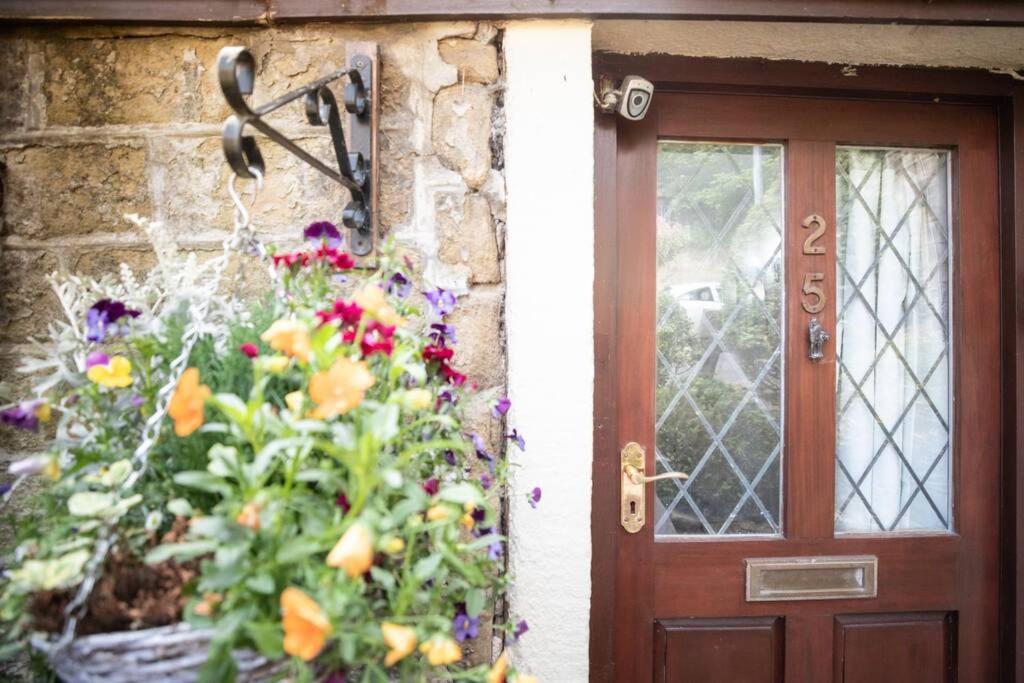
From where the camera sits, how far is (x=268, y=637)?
0.70 meters

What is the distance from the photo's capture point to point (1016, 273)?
5.74ft

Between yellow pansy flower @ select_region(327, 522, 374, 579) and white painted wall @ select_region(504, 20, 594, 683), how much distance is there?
32.4 inches

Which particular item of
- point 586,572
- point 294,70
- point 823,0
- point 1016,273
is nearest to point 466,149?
point 294,70

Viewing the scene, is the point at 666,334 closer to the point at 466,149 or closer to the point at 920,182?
the point at 466,149

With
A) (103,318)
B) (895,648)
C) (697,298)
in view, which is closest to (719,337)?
(697,298)

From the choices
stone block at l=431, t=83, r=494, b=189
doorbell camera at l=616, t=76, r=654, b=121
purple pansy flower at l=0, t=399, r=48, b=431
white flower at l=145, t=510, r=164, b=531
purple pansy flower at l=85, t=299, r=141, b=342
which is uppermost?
doorbell camera at l=616, t=76, r=654, b=121

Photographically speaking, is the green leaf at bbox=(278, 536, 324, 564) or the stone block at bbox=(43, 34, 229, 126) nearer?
the green leaf at bbox=(278, 536, 324, 564)

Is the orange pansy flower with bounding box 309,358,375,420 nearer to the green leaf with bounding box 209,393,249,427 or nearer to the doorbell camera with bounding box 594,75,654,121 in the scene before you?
the green leaf with bounding box 209,393,249,427

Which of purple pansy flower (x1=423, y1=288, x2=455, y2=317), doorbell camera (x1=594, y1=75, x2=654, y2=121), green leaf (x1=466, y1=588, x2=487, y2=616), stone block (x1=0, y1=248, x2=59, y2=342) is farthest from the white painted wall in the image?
stone block (x1=0, y1=248, x2=59, y2=342)

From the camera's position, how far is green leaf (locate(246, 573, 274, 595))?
2.32 ft

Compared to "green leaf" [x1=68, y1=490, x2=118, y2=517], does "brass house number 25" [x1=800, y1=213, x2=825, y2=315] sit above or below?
above

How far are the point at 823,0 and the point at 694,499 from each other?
132 cm

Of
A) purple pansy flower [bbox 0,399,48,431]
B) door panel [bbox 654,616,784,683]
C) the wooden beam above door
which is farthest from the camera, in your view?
door panel [bbox 654,616,784,683]

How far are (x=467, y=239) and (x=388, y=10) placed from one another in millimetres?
567
